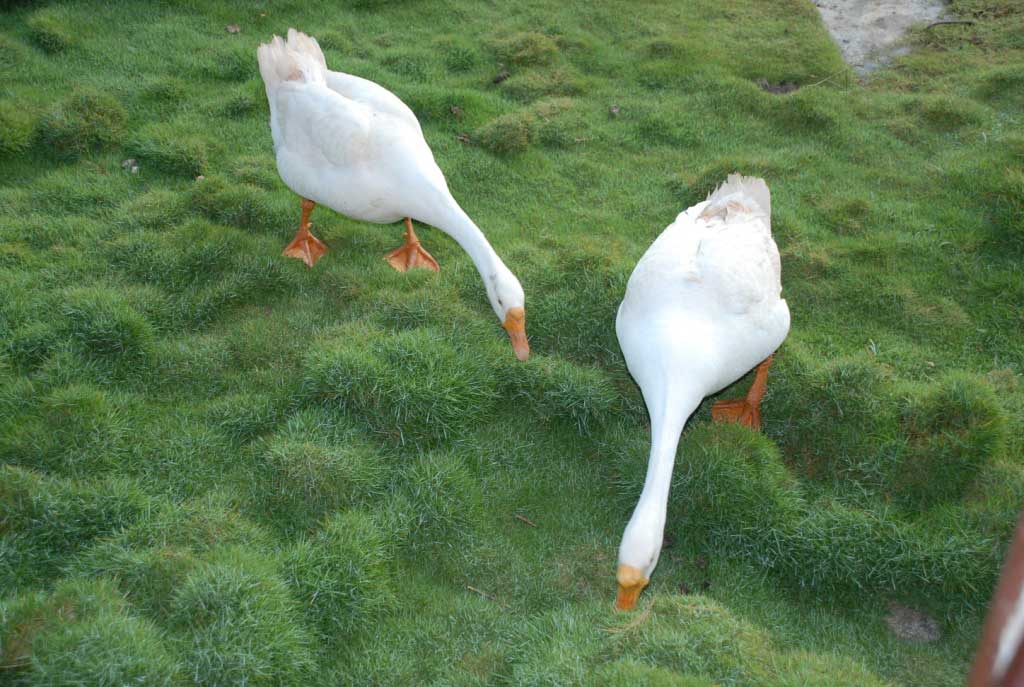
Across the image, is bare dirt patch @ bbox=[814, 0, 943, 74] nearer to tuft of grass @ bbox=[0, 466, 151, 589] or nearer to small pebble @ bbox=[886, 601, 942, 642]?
small pebble @ bbox=[886, 601, 942, 642]

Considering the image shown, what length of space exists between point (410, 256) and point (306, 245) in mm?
637

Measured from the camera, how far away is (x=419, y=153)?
4875 millimetres

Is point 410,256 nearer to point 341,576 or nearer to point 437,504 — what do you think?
point 437,504

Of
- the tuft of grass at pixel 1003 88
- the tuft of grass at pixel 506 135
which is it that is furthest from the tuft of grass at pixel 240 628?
the tuft of grass at pixel 1003 88

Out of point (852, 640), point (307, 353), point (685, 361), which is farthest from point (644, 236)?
point (852, 640)

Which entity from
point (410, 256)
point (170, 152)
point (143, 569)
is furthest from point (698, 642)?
point (170, 152)

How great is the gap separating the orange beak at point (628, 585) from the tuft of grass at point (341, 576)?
93 cm

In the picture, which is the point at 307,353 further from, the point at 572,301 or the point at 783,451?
the point at 783,451

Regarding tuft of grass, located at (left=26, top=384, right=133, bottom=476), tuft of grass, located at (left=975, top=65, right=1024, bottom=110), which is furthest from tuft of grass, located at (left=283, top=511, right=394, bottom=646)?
tuft of grass, located at (left=975, top=65, right=1024, bottom=110)

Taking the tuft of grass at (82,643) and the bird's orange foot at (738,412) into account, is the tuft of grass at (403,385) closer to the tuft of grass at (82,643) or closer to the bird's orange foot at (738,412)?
the bird's orange foot at (738,412)

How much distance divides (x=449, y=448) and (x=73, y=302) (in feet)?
6.99

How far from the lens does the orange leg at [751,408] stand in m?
4.23

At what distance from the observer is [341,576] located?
3369 mm

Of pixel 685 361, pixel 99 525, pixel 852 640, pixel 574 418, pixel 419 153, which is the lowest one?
pixel 852 640
